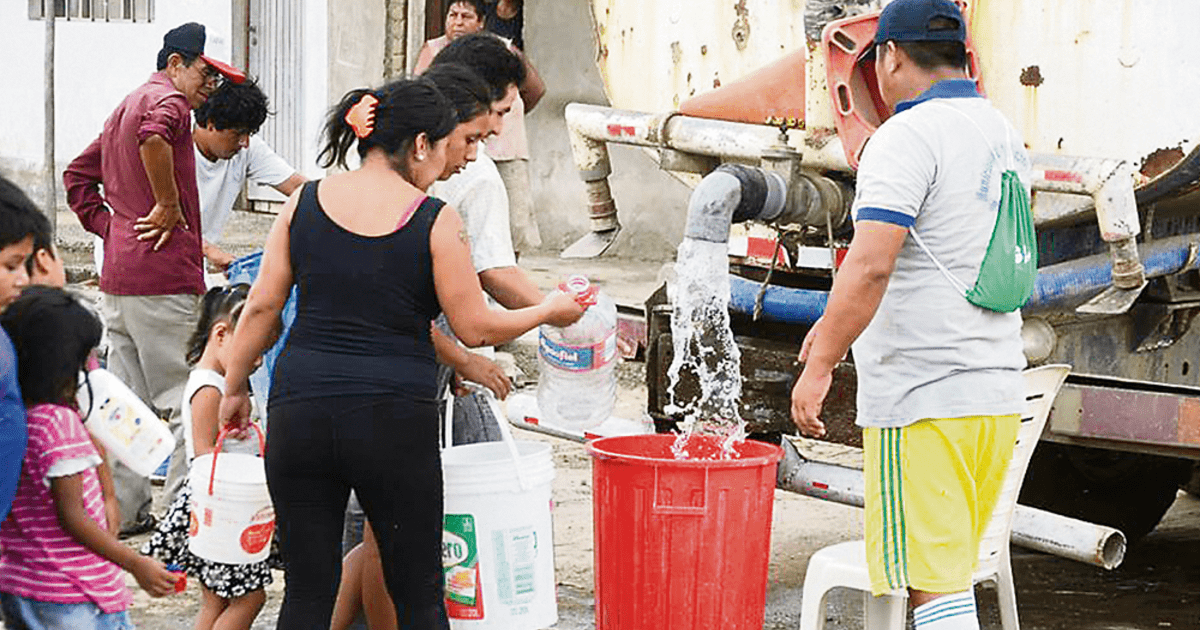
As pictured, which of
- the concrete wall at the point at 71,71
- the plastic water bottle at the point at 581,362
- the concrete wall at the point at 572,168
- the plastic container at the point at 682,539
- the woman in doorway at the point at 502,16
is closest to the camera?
the plastic container at the point at 682,539

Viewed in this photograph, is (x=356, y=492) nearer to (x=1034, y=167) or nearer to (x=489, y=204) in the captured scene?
(x=489, y=204)

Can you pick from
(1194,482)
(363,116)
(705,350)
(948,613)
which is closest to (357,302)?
(363,116)

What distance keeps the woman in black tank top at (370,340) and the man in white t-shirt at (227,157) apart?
7.06 feet

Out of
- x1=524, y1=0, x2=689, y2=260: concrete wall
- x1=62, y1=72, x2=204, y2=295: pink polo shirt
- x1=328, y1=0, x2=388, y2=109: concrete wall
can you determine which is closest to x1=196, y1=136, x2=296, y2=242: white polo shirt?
x1=62, y1=72, x2=204, y2=295: pink polo shirt

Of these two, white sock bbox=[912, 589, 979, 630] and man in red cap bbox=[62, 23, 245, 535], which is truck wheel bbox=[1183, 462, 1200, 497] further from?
man in red cap bbox=[62, 23, 245, 535]

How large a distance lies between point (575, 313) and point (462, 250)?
396 millimetres

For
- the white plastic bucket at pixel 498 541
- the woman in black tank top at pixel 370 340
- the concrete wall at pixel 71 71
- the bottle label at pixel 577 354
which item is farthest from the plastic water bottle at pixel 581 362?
the concrete wall at pixel 71 71

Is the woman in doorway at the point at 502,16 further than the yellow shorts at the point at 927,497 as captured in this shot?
Yes

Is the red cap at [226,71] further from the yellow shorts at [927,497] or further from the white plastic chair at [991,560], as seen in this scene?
the yellow shorts at [927,497]

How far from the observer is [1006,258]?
4129 millimetres

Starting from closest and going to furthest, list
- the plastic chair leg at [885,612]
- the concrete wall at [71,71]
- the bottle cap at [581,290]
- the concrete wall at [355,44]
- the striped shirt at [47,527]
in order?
1. the striped shirt at [47,527]
2. the bottle cap at [581,290]
3. the plastic chair leg at [885,612]
4. the concrete wall at [355,44]
5. the concrete wall at [71,71]

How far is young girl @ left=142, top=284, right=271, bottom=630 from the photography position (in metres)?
4.56

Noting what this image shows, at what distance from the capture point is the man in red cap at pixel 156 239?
6.29 m

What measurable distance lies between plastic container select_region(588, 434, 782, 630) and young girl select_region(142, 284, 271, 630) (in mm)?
807
